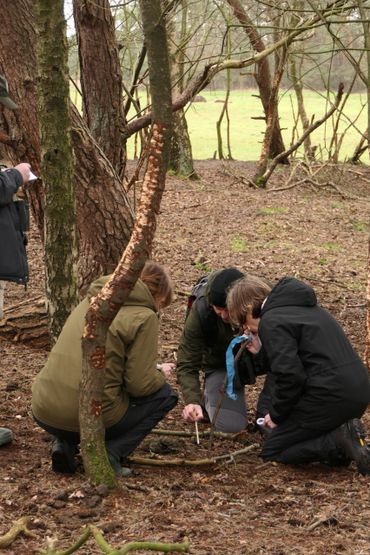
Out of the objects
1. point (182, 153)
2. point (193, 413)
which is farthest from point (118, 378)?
point (182, 153)

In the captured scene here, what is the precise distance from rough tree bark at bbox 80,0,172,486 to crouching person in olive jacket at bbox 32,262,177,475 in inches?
6.7

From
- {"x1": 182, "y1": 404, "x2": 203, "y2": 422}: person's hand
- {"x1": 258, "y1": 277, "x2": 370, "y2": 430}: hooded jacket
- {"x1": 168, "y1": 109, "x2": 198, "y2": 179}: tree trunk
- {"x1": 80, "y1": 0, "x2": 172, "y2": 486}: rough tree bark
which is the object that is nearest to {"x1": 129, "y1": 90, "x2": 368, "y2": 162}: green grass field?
{"x1": 168, "y1": 109, "x2": 198, "y2": 179}: tree trunk

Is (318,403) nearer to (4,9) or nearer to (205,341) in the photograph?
(205,341)

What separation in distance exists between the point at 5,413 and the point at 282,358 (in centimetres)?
191

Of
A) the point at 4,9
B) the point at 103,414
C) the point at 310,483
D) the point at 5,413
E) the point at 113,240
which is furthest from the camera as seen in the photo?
the point at 113,240

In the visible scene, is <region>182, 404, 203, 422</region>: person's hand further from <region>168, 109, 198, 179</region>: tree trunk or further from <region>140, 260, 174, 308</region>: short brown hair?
<region>168, 109, 198, 179</region>: tree trunk

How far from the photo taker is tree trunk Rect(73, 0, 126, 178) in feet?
22.4

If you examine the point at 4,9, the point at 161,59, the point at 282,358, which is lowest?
the point at 282,358

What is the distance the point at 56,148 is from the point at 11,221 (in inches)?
21.1

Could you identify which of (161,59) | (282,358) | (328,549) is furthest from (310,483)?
(161,59)

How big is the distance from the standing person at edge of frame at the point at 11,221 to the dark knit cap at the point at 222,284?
110 cm

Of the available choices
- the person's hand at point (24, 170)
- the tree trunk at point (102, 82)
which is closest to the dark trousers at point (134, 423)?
the person's hand at point (24, 170)

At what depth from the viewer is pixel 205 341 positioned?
4.99 m

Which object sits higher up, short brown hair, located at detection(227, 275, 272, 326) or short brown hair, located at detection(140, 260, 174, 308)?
short brown hair, located at detection(140, 260, 174, 308)
